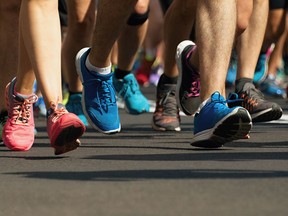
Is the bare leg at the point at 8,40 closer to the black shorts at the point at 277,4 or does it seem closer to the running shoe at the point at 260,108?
the running shoe at the point at 260,108

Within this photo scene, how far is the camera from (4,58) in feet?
22.8

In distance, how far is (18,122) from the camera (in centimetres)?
660

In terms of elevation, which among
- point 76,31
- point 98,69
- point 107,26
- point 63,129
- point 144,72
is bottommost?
point 144,72

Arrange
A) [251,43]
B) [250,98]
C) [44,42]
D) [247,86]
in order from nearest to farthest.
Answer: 1. [44,42]
2. [250,98]
3. [247,86]
4. [251,43]

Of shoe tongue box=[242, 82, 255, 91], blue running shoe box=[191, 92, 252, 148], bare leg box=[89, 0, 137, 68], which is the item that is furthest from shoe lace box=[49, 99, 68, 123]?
shoe tongue box=[242, 82, 255, 91]

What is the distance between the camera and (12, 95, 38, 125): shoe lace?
6.55m

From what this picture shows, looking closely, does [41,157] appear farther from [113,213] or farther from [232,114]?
[113,213]

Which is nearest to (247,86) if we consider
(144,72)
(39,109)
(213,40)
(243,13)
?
(243,13)

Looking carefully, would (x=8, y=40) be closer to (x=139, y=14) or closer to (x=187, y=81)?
(x=187, y=81)

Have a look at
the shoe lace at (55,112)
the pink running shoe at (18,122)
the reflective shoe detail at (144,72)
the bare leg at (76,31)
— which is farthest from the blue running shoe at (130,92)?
the reflective shoe detail at (144,72)

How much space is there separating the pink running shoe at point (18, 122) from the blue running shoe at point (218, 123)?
2.83 ft

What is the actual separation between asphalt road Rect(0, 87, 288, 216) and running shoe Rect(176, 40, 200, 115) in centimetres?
21

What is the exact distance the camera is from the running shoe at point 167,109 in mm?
8242

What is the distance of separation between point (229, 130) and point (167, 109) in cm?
222
